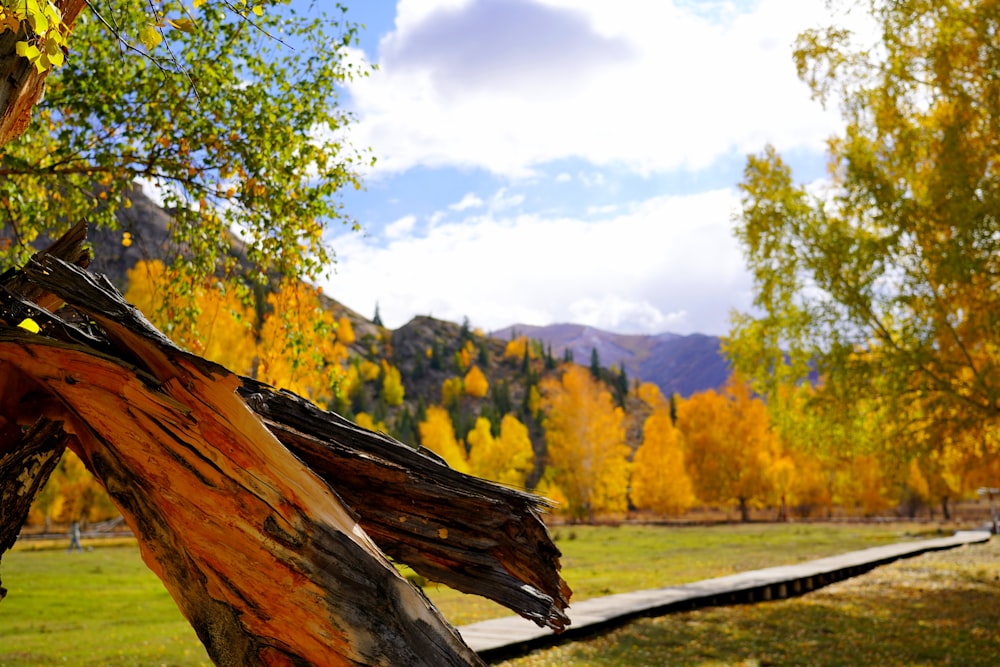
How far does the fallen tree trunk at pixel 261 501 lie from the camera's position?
3.01m

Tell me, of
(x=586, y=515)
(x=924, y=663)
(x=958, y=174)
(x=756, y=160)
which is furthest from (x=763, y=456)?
(x=924, y=663)

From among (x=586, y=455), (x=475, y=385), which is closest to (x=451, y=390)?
(x=475, y=385)

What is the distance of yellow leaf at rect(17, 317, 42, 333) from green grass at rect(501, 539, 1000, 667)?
286 inches

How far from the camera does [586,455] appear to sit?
59.2 meters

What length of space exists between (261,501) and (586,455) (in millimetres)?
57244

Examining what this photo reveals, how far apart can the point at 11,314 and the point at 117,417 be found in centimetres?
85

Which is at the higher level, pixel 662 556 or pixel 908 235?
pixel 908 235

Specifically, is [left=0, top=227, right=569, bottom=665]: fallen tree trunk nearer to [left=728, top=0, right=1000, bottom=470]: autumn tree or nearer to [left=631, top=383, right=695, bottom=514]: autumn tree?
[left=728, top=0, right=1000, bottom=470]: autumn tree

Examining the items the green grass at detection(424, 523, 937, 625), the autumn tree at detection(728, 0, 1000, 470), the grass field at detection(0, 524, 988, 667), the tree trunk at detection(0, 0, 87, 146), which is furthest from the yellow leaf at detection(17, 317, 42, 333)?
the autumn tree at detection(728, 0, 1000, 470)

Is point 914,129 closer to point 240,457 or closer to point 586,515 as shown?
point 240,457

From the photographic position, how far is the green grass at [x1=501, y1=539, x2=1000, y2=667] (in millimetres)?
10070

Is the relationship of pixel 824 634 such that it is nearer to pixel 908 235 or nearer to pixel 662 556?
pixel 908 235

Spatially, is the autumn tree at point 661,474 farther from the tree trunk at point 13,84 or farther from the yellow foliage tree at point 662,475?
the tree trunk at point 13,84

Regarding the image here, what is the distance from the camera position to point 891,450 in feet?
54.3
